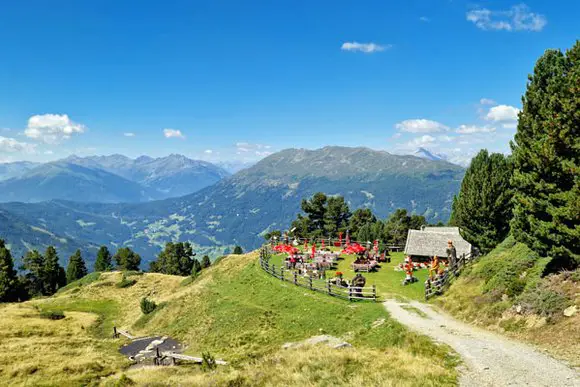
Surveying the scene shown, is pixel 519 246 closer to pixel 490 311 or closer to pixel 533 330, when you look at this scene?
pixel 490 311

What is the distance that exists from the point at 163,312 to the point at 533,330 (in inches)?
1474

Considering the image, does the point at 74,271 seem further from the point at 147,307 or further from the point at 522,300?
the point at 522,300

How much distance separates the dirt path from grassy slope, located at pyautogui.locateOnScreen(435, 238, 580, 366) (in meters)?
1.05

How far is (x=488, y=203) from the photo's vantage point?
3672cm

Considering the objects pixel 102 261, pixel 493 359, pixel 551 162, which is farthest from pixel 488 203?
pixel 102 261

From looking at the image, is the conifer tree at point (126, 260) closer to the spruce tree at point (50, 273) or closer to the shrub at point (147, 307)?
the spruce tree at point (50, 273)

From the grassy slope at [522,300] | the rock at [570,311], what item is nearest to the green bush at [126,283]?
the grassy slope at [522,300]

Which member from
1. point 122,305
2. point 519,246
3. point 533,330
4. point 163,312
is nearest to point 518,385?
point 533,330

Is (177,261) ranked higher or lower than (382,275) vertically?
lower

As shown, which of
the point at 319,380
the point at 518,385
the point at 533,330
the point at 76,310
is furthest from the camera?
the point at 76,310

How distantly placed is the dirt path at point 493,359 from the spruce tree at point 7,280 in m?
83.6

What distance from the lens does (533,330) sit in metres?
19.6

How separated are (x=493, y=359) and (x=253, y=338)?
17.6m

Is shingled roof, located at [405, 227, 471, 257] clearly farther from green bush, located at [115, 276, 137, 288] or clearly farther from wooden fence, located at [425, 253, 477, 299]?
green bush, located at [115, 276, 137, 288]
